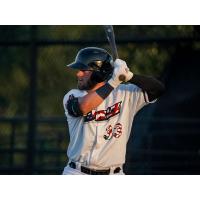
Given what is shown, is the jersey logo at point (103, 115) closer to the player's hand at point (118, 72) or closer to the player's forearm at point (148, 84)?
the player's forearm at point (148, 84)

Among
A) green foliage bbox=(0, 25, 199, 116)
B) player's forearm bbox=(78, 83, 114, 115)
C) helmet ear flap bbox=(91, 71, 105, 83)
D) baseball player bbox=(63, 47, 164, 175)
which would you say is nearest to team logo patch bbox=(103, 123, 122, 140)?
baseball player bbox=(63, 47, 164, 175)

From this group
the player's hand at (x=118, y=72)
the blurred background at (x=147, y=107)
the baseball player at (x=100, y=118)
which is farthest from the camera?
the blurred background at (x=147, y=107)

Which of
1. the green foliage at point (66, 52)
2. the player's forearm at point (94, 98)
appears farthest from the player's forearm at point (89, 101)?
the green foliage at point (66, 52)

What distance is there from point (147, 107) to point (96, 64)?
7.25 feet

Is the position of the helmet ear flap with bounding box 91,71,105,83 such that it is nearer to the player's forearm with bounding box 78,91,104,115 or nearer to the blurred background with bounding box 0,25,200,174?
the player's forearm with bounding box 78,91,104,115

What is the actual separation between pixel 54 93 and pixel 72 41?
310cm

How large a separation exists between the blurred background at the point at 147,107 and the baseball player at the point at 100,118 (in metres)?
1.89

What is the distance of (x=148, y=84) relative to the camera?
17.8 ft

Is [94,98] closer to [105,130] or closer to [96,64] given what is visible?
[105,130]

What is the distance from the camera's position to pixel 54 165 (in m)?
8.07

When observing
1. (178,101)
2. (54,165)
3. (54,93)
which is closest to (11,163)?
(54,165)

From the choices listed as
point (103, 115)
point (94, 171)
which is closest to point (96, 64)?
point (103, 115)

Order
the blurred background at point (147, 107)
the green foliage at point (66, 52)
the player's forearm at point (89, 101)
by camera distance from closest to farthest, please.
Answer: the player's forearm at point (89, 101) → the blurred background at point (147, 107) → the green foliage at point (66, 52)

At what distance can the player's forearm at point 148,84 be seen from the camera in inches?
211
